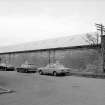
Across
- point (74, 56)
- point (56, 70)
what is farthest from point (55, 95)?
point (74, 56)

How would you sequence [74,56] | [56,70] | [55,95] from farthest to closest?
1. [74,56]
2. [56,70]
3. [55,95]

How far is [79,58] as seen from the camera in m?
29.0

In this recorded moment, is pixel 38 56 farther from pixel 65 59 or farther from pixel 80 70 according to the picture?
pixel 80 70

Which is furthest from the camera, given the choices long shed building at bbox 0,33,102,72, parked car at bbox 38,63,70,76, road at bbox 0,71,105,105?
long shed building at bbox 0,33,102,72

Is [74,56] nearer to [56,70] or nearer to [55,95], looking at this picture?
[56,70]

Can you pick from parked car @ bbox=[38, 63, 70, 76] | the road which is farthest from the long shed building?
the road

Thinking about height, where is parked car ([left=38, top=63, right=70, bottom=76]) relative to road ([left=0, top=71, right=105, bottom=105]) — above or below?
above

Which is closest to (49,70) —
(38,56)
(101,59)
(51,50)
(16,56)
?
(101,59)

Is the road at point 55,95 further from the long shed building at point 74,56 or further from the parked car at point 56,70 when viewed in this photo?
the long shed building at point 74,56

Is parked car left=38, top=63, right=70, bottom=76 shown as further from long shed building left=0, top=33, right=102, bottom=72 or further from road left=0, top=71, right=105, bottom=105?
road left=0, top=71, right=105, bottom=105

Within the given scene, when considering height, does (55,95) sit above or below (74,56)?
below

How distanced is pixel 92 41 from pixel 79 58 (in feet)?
11.7

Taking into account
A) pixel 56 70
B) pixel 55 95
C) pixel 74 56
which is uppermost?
pixel 74 56

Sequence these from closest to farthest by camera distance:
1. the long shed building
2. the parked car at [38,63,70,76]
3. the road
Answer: the road
the parked car at [38,63,70,76]
the long shed building
